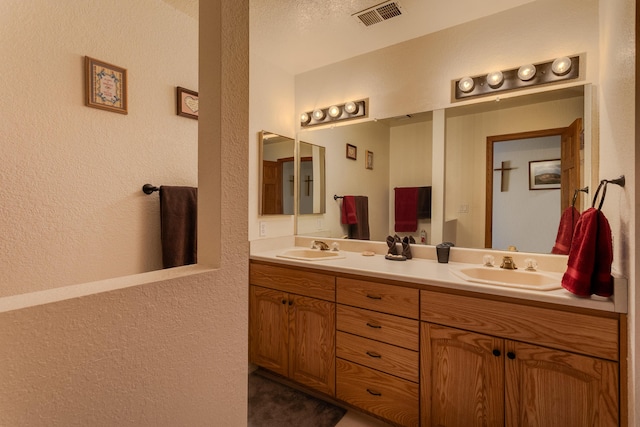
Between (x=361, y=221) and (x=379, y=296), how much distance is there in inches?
34.8

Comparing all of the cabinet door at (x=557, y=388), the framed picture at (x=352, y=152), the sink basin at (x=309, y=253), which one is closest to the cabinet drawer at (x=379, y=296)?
the cabinet door at (x=557, y=388)

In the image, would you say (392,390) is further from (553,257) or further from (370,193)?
(370,193)

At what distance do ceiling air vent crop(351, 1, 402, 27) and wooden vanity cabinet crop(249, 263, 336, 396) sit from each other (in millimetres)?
1696

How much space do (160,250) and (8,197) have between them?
716mm

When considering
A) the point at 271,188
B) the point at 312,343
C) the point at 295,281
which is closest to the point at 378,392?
the point at 312,343

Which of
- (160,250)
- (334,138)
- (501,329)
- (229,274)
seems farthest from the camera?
(334,138)

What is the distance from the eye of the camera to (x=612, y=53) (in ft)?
4.18

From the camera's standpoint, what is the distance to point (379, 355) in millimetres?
1612

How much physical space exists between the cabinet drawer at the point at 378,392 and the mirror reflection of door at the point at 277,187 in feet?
4.38

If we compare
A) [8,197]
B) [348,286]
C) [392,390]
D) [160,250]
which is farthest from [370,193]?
[8,197]

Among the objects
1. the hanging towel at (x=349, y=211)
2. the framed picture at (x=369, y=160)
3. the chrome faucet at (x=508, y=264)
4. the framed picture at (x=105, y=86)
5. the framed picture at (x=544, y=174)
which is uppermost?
the framed picture at (x=105, y=86)

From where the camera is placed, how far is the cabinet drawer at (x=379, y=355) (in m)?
1.51

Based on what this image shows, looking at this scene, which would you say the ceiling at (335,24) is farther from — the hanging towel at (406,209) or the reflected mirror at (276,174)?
the hanging towel at (406,209)

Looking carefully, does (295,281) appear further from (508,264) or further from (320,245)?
(508,264)
